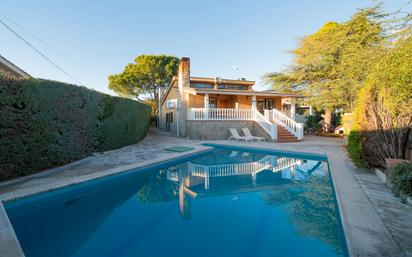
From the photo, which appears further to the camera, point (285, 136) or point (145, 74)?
point (145, 74)

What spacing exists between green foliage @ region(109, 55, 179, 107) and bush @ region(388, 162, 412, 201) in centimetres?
3004

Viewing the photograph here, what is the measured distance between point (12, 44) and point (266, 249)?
76.6ft

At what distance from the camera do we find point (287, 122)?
14.8 meters

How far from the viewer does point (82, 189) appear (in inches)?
200

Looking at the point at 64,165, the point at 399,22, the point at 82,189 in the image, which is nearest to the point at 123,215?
the point at 82,189

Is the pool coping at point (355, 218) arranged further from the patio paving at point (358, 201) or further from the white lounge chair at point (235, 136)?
the white lounge chair at point (235, 136)

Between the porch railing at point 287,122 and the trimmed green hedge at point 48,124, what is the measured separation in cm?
1246

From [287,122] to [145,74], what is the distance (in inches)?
963

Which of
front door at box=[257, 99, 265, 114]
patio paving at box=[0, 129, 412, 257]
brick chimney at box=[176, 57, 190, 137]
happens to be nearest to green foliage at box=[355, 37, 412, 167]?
patio paving at box=[0, 129, 412, 257]

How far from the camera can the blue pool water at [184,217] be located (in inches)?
116

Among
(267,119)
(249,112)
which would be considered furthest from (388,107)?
(249,112)

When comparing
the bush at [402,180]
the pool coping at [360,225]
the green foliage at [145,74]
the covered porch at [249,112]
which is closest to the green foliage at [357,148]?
the pool coping at [360,225]

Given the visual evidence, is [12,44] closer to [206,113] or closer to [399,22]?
[206,113]

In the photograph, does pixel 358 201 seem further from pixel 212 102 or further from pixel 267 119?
pixel 212 102
